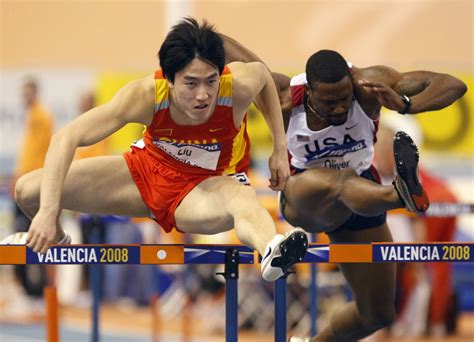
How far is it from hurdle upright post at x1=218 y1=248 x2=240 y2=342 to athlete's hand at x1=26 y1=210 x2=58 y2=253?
838 mm

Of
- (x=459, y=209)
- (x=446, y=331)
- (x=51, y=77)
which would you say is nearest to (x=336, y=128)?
(x=459, y=209)

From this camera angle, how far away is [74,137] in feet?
18.4

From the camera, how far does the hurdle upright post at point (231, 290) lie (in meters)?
5.81

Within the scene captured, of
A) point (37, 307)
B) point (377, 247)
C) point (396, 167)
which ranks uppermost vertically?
point (396, 167)

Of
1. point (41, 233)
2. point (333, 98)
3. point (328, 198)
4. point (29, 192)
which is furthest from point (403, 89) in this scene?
point (41, 233)

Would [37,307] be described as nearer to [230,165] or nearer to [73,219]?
[73,219]

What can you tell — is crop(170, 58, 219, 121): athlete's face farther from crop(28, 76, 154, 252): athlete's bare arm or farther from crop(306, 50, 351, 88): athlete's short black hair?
crop(306, 50, 351, 88): athlete's short black hair

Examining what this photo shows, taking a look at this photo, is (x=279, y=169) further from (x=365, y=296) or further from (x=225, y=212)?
(x=365, y=296)

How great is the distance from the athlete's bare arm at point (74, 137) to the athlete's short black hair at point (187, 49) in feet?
0.47

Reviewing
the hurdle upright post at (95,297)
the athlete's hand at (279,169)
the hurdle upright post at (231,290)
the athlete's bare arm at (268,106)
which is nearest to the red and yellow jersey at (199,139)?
the athlete's bare arm at (268,106)

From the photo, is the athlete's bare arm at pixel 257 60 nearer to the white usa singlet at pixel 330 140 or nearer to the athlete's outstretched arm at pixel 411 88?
the white usa singlet at pixel 330 140

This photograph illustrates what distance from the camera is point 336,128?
6371mm

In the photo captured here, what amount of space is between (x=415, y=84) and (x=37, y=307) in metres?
7.39

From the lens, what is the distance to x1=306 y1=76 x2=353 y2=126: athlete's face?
6.11 metres
